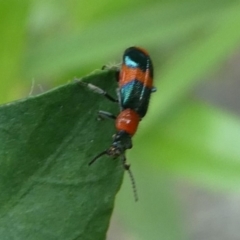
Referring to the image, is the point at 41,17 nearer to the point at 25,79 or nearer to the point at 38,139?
the point at 25,79

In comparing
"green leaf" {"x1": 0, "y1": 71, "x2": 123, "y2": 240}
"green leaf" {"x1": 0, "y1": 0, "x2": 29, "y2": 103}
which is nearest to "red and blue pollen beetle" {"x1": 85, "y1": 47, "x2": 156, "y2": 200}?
"green leaf" {"x1": 0, "y1": 0, "x2": 29, "y2": 103}

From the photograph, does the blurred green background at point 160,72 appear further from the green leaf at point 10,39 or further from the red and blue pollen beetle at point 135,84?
the red and blue pollen beetle at point 135,84

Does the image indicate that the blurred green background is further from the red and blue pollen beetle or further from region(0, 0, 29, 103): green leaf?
the red and blue pollen beetle

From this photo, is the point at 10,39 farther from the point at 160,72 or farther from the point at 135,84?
the point at 160,72

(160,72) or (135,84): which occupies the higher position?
(135,84)

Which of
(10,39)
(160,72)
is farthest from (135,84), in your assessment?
(160,72)

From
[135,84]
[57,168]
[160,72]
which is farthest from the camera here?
[160,72]

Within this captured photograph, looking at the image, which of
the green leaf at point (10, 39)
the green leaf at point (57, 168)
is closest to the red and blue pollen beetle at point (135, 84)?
the green leaf at point (10, 39)
